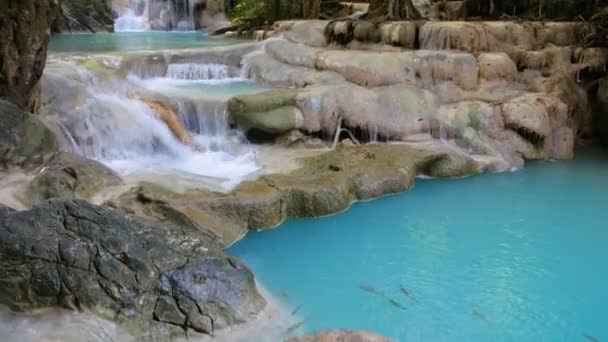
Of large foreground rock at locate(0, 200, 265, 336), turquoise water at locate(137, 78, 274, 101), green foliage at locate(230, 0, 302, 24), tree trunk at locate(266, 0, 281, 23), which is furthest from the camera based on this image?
green foliage at locate(230, 0, 302, 24)

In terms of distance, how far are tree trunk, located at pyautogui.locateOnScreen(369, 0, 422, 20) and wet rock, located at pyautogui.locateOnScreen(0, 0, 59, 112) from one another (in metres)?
6.57

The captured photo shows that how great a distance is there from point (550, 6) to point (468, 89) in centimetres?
372

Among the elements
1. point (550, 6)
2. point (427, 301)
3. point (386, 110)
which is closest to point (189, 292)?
point (427, 301)

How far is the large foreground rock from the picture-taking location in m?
3.44

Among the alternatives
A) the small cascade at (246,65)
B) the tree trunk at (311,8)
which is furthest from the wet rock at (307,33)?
the tree trunk at (311,8)

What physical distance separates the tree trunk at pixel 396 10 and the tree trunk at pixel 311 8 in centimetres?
228

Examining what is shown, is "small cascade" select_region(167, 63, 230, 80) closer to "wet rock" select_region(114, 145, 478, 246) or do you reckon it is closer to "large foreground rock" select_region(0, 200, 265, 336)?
"wet rock" select_region(114, 145, 478, 246)

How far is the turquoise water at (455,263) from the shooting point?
4141 mm

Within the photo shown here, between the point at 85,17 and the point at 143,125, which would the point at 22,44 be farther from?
the point at 85,17

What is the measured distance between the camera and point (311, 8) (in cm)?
1330

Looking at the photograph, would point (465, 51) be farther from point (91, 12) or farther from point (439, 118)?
point (91, 12)

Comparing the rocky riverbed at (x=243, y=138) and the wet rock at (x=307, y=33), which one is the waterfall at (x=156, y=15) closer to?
the rocky riverbed at (x=243, y=138)

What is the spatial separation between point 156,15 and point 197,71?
→ 8.38 metres

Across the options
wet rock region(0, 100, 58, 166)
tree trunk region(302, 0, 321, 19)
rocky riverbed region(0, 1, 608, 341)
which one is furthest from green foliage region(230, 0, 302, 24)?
wet rock region(0, 100, 58, 166)
